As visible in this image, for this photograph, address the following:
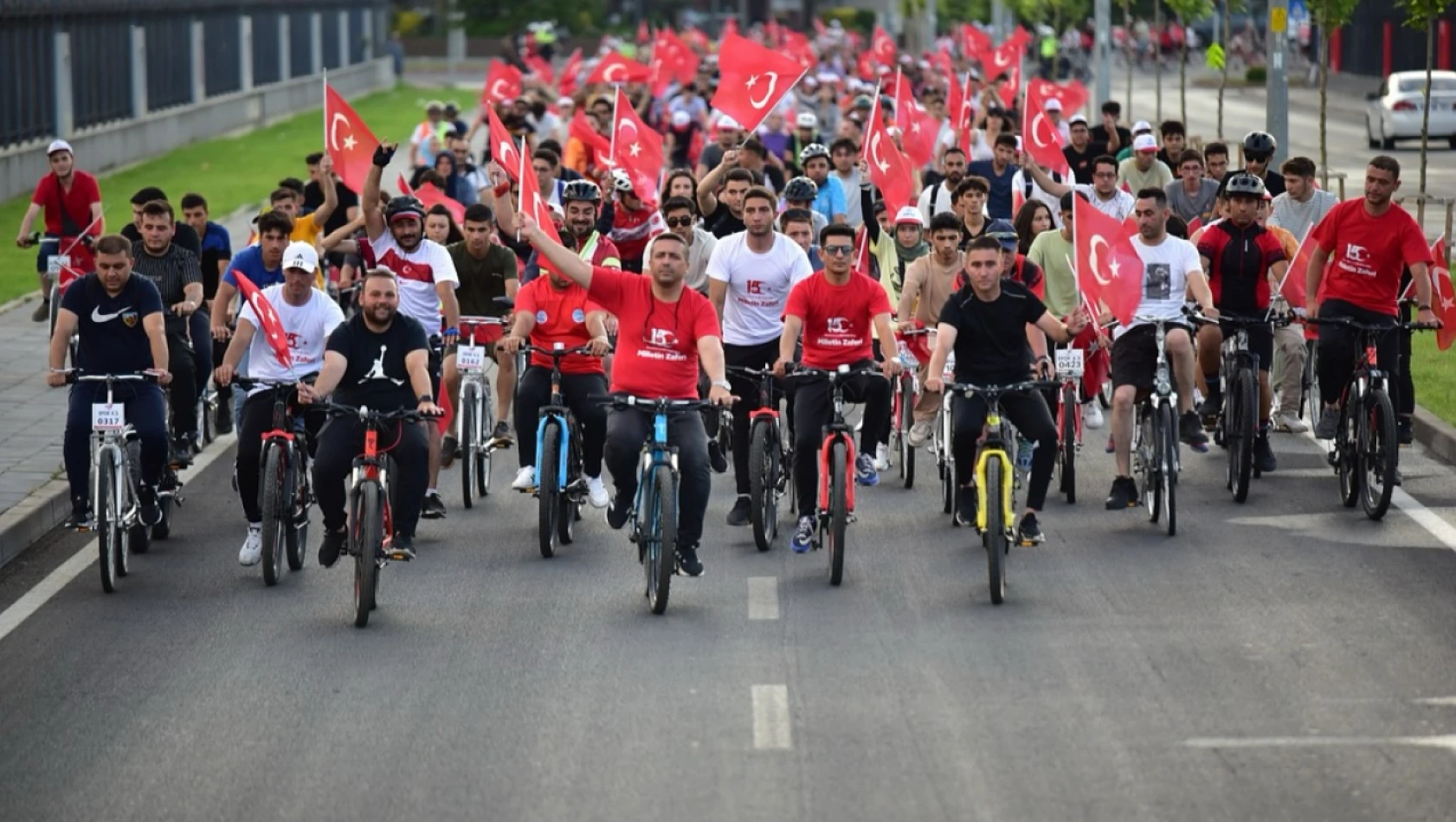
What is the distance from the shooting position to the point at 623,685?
33.8 feet

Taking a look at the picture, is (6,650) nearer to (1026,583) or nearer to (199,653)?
(199,653)

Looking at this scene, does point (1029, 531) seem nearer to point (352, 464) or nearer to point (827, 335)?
point (827, 335)

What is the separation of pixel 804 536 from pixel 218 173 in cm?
3360

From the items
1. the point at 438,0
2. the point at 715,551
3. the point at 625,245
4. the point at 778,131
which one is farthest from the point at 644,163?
the point at 438,0

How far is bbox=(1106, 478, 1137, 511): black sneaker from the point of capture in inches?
565

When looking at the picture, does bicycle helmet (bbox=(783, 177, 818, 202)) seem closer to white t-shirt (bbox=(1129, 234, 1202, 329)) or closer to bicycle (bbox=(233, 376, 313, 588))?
white t-shirt (bbox=(1129, 234, 1202, 329))

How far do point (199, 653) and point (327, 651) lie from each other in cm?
53

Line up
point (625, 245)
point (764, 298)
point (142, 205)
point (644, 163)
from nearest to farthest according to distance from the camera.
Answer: point (764, 298), point (142, 205), point (625, 245), point (644, 163)

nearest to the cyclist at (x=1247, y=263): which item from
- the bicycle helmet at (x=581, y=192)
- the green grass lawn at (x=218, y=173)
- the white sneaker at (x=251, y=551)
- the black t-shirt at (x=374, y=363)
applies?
the bicycle helmet at (x=581, y=192)

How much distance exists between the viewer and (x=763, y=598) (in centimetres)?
1213

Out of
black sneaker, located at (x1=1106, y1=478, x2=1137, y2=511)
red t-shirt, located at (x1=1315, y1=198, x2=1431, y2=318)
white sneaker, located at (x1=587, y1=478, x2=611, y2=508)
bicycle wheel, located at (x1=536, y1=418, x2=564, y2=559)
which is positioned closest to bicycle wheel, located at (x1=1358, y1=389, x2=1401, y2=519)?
red t-shirt, located at (x1=1315, y1=198, x2=1431, y2=318)

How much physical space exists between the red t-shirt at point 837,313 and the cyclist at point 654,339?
1.07 meters

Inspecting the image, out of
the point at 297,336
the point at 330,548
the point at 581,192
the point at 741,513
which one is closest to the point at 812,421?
the point at 741,513

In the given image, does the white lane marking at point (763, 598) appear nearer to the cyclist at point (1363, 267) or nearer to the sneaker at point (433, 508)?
the sneaker at point (433, 508)
